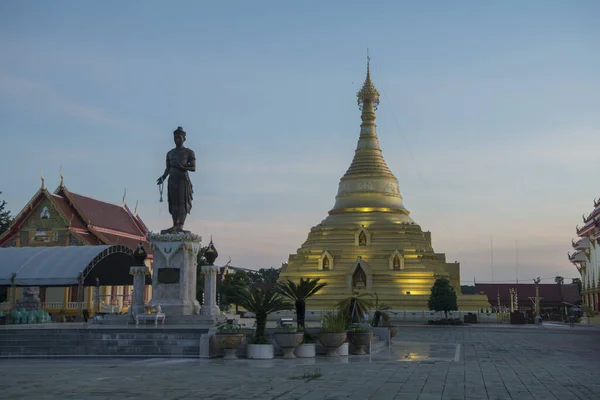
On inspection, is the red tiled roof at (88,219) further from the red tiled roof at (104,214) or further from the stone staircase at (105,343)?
the stone staircase at (105,343)

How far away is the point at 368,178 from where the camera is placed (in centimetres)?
6569

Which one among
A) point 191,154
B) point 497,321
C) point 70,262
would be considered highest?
point 191,154

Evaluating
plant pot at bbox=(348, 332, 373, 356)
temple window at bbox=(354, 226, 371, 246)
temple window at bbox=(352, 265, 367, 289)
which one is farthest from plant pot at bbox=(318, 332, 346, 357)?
temple window at bbox=(354, 226, 371, 246)

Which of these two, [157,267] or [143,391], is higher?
[157,267]

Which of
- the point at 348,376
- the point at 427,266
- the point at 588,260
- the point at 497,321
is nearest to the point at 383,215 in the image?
the point at 427,266

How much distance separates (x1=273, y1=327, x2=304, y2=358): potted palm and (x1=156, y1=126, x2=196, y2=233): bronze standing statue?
25.7 ft

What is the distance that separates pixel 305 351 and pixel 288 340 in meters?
0.78

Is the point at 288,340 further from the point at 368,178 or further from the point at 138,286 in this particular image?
the point at 368,178

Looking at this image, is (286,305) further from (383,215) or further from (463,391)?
(383,215)

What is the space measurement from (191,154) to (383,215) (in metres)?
40.3

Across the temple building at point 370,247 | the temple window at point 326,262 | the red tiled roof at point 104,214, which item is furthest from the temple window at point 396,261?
the red tiled roof at point 104,214

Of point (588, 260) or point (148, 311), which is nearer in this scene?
point (148, 311)

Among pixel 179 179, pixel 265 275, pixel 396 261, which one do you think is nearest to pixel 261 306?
pixel 179 179

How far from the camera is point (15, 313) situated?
3155 cm
